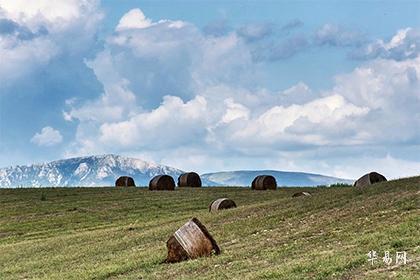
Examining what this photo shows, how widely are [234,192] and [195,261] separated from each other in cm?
3714

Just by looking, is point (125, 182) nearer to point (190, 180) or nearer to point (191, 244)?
point (190, 180)

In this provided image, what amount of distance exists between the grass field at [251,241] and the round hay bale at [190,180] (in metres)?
19.3

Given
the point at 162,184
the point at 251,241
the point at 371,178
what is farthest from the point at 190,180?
the point at 251,241

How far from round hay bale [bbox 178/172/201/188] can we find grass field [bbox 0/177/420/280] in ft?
63.3

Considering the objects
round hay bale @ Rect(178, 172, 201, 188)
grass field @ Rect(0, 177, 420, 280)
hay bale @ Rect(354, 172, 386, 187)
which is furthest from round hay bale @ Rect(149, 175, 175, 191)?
hay bale @ Rect(354, 172, 386, 187)

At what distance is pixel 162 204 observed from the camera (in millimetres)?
48125

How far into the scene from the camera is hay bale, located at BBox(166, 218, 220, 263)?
2062 cm

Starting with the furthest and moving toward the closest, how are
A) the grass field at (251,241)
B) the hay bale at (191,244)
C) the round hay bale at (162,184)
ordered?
the round hay bale at (162,184), the hay bale at (191,244), the grass field at (251,241)

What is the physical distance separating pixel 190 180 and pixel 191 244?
1718 inches

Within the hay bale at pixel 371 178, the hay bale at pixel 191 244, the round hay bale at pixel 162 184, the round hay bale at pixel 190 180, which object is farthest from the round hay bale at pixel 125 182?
the hay bale at pixel 191 244

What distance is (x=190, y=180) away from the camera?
64.4 metres

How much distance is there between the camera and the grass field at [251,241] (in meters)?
16.1

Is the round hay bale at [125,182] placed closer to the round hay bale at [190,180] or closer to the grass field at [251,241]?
the round hay bale at [190,180]

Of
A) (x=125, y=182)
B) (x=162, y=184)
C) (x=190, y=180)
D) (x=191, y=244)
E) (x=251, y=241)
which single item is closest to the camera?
(x=191, y=244)
